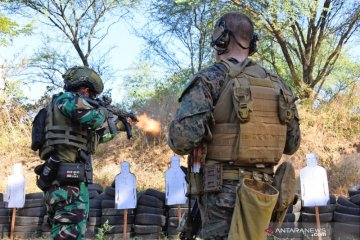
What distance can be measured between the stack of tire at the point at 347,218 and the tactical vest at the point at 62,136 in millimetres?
4007

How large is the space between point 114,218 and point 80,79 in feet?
11.9

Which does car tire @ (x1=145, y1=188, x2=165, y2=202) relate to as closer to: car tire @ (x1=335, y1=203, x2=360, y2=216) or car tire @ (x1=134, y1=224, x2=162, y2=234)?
car tire @ (x1=134, y1=224, x2=162, y2=234)

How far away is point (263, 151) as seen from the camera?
8.22ft

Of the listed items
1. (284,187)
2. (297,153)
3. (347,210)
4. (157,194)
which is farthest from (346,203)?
(297,153)

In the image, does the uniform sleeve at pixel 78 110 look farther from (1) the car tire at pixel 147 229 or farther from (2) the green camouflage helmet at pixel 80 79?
(1) the car tire at pixel 147 229

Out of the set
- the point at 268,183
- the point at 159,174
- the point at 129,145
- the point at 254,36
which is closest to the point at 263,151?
the point at 268,183

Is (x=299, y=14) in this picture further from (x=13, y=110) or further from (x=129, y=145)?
(x=13, y=110)

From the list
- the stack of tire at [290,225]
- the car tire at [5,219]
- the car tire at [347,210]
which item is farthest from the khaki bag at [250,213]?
the car tire at [5,219]

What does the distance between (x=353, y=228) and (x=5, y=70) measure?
1502 cm

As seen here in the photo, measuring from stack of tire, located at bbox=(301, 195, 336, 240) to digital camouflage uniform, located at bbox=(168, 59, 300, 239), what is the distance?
4.17 metres

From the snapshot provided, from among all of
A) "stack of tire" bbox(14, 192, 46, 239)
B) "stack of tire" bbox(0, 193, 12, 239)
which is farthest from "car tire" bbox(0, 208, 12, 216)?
"stack of tire" bbox(14, 192, 46, 239)

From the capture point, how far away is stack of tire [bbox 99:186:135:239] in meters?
A: 6.88

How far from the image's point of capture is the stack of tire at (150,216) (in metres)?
6.78

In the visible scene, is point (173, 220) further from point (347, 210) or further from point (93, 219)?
point (347, 210)
